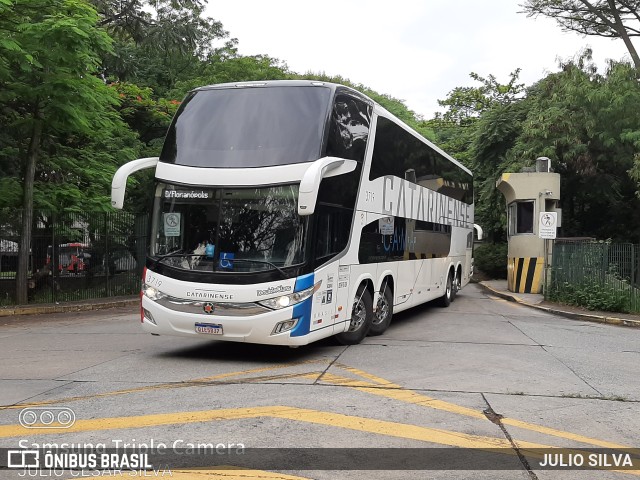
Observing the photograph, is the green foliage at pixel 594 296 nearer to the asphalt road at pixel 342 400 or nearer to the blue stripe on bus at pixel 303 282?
the asphalt road at pixel 342 400

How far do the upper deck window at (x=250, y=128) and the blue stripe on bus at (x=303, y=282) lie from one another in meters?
1.61

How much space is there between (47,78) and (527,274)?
16.1m

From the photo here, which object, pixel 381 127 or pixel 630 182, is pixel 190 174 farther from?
pixel 630 182

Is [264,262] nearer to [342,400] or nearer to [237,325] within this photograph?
[237,325]

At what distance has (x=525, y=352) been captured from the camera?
32.9ft

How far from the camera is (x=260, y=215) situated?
332 inches

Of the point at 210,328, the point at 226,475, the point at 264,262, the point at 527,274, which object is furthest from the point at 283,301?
the point at 527,274

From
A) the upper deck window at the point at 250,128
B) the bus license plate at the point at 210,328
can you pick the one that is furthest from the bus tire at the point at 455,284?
the bus license plate at the point at 210,328

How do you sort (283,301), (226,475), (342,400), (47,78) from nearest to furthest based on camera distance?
(226,475), (342,400), (283,301), (47,78)

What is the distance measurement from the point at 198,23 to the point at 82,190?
2012cm

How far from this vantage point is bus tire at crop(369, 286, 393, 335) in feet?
37.3

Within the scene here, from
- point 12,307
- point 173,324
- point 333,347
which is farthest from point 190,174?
point 12,307

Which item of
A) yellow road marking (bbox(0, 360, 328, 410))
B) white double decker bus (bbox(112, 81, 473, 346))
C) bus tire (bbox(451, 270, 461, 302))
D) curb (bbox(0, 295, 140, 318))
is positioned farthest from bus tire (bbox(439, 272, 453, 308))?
yellow road marking (bbox(0, 360, 328, 410))

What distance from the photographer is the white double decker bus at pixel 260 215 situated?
8.29m
